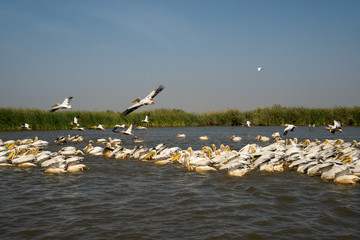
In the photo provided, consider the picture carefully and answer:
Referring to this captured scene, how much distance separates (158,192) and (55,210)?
2.03 m

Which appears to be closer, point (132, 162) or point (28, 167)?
point (28, 167)

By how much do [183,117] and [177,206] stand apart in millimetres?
28974

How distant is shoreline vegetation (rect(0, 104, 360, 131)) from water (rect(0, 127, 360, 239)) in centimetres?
2027

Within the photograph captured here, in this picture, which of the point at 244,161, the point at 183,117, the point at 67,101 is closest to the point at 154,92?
the point at 244,161

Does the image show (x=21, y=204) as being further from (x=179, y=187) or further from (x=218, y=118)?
(x=218, y=118)

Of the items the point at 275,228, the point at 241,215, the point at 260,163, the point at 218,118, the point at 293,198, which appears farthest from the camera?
the point at 218,118

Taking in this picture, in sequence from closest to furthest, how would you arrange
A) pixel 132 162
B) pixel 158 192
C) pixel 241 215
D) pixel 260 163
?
pixel 241 215 < pixel 158 192 < pixel 260 163 < pixel 132 162

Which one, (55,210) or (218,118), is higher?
(218,118)

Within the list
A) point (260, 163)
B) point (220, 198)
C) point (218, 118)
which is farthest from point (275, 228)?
point (218, 118)

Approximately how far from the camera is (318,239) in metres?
4.00

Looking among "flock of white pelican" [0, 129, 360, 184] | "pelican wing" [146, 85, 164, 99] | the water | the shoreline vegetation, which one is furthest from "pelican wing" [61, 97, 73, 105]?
the shoreline vegetation

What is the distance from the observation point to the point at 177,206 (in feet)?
17.8

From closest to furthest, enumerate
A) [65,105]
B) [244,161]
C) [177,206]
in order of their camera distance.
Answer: [177,206]
[244,161]
[65,105]

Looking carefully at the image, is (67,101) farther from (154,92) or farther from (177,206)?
(177,206)
